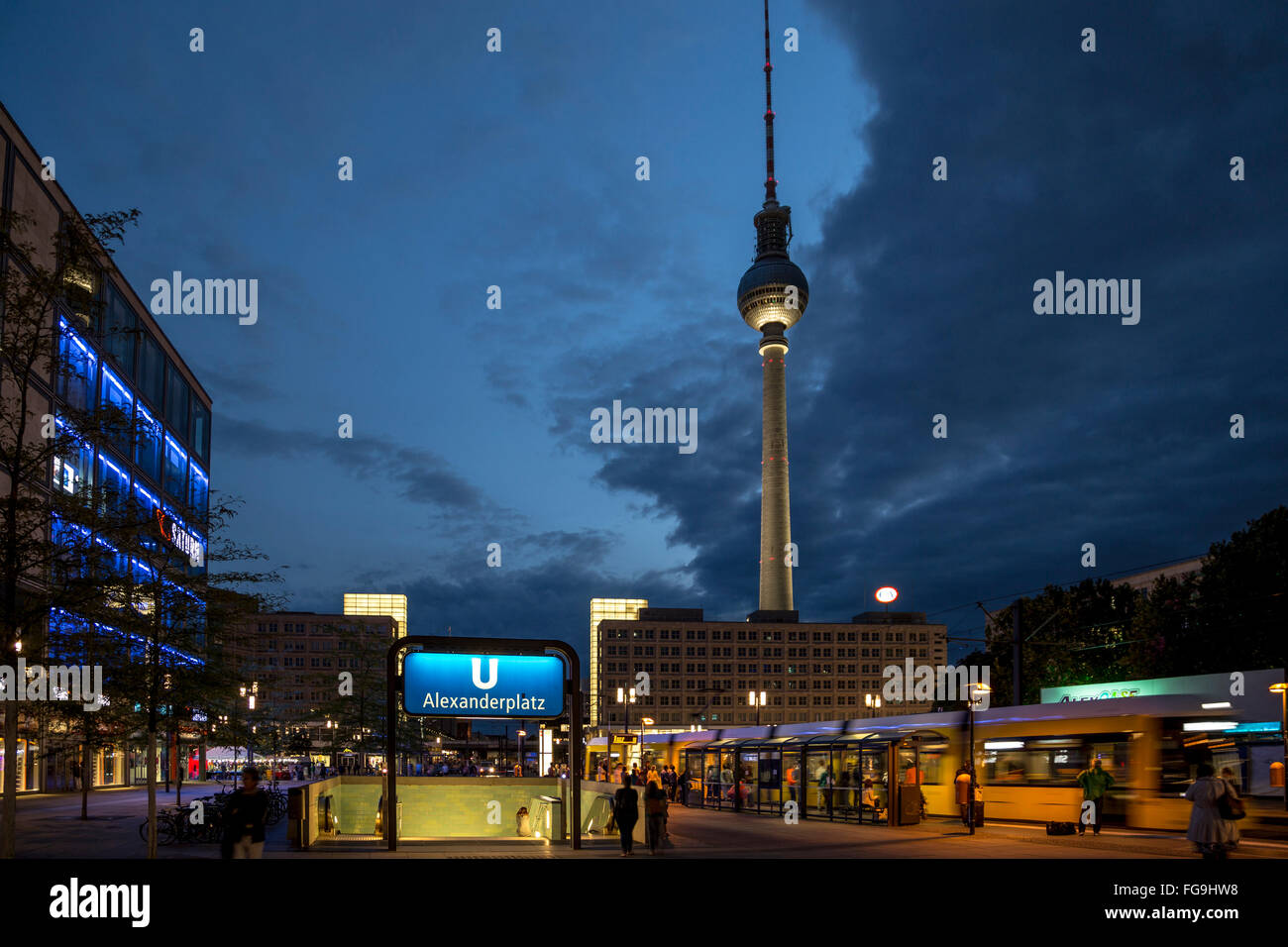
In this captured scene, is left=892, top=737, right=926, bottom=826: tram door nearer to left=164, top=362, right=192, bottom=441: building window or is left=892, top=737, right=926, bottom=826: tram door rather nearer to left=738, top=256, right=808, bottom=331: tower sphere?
left=164, top=362, right=192, bottom=441: building window

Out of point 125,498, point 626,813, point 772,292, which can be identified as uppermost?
point 772,292

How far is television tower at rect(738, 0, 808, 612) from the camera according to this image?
582ft

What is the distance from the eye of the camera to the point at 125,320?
54.9 meters

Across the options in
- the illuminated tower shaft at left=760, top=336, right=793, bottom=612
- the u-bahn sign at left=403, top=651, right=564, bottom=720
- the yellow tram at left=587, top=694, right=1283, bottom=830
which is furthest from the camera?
the illuminated tower shaft at left=760, top=336, right=793, bottom=612

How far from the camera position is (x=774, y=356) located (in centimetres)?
18788

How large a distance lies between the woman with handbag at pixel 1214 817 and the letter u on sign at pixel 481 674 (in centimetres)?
1365

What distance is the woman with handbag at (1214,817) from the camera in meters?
15.3

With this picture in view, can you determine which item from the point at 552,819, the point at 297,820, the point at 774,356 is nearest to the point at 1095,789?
the point at 552,819

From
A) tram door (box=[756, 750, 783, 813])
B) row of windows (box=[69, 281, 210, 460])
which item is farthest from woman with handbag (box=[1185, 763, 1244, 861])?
row of windows (box=[69, 281, 210, 460])

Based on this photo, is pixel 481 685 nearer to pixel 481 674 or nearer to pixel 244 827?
pixel 481 674

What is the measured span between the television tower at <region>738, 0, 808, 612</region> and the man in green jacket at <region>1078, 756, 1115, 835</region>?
14951 cm
